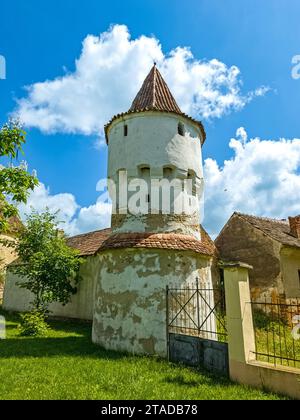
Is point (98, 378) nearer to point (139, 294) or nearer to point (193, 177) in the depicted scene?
point (139, 294)

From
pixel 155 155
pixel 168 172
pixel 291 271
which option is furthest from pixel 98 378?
pixel 291 271

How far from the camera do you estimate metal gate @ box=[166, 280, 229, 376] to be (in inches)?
299

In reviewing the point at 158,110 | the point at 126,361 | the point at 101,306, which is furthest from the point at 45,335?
the point at 158,110

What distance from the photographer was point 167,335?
30.6 feet

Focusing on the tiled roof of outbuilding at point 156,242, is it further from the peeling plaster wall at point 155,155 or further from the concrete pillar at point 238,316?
the concrete pillar at point 238,316

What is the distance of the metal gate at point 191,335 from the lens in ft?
24.9

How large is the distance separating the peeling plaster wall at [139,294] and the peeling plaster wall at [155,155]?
1.22m

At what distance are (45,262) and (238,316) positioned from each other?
39.5 ft

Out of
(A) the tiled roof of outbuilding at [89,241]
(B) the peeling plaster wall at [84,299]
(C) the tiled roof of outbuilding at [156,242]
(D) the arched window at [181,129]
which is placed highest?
(D) the arched window at [181,129]

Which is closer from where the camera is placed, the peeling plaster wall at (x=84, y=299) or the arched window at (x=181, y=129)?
the arched window at (x=181, y=129)

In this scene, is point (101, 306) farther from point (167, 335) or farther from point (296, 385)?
point (296, 385)

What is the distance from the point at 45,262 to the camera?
16.3 meters

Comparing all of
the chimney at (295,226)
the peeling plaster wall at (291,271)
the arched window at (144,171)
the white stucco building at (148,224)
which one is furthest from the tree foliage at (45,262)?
the chimney at (295,226)

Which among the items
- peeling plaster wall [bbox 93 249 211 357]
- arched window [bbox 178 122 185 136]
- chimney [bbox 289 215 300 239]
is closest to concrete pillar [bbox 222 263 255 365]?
peeling plaster wall [bbox 93 249 211 357]
